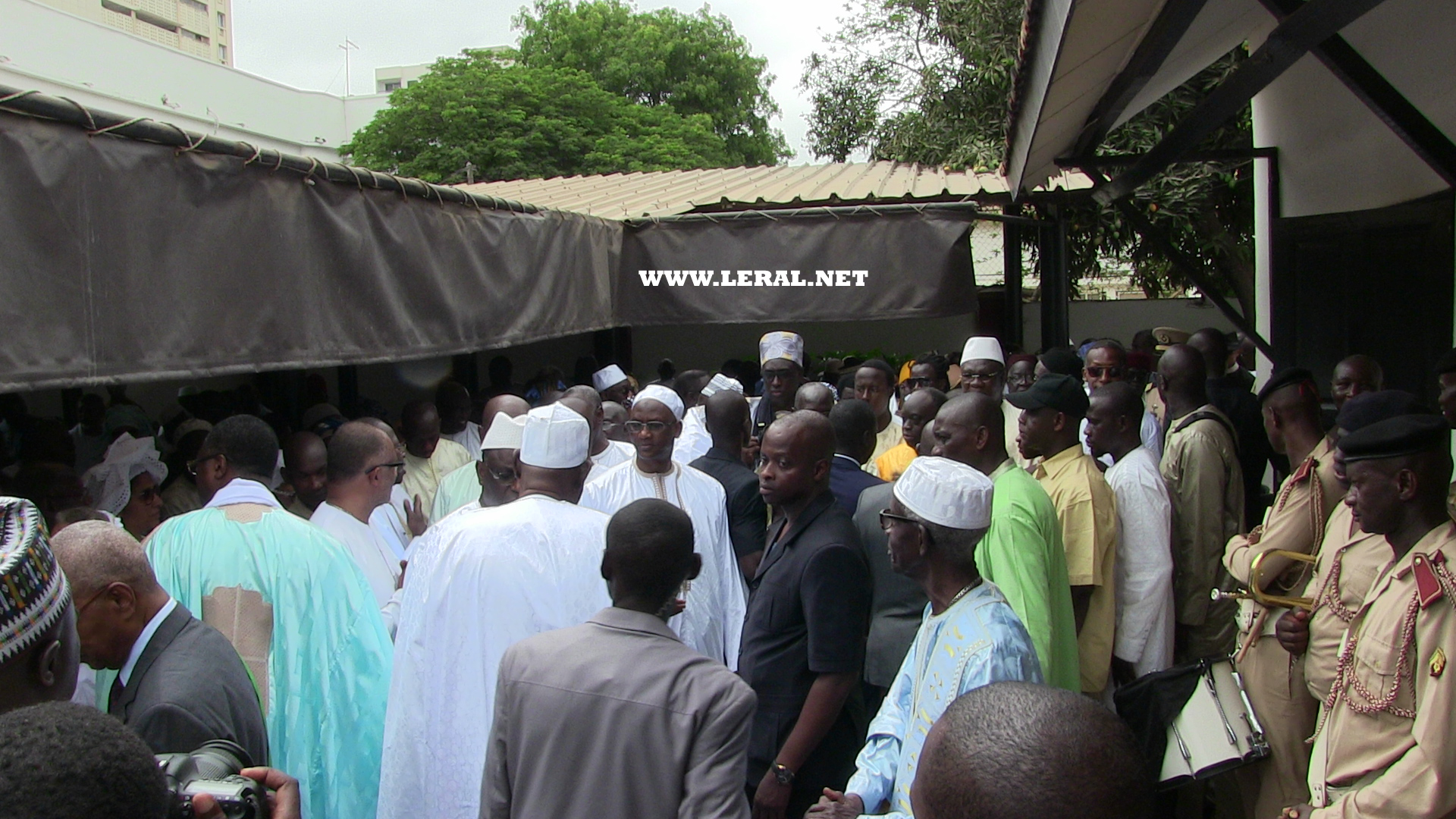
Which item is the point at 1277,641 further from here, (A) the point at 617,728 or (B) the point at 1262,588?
(A) the point at 617,728

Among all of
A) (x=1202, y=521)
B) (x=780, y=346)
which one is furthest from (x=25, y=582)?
(x=780, y=346)

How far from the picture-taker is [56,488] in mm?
4113

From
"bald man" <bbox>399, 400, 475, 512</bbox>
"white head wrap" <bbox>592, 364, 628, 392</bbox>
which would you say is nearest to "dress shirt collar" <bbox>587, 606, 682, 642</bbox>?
"bald man" <bbox>399, 400, 475, 512</bbox>

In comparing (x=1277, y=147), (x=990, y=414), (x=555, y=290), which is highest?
(x=1277, y=147)

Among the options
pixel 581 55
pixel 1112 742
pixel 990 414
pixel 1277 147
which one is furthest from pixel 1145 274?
pixel 581 55

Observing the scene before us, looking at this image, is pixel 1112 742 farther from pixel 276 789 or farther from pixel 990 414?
pixel 990 414

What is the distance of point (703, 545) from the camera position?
4316 mm

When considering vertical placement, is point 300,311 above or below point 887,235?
below

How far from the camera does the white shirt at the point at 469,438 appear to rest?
6.73 metres

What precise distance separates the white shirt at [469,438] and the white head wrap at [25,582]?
4880 mm

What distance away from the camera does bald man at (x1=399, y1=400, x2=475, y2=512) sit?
A: 19.5 ft

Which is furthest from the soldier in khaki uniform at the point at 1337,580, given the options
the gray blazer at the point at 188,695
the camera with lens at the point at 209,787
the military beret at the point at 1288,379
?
the gray blazer at the point at 188,695

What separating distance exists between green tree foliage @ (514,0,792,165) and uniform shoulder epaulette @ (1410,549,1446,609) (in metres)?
32.6

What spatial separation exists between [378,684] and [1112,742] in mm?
2738
